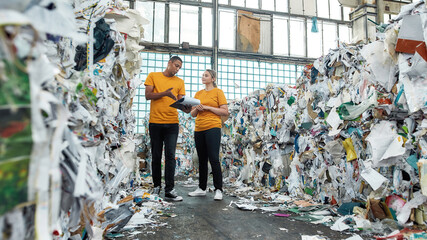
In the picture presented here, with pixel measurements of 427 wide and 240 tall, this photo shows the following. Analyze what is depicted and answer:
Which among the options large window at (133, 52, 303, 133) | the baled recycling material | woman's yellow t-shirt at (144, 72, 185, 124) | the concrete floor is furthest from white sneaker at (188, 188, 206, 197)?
large window at (133, 52, 303, 133)

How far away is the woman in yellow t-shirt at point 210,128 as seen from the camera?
2764mm

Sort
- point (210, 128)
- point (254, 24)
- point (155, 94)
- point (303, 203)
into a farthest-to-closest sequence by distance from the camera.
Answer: point (254, 24) < point (210, 128) < point (155, 94) < point (303, 203)

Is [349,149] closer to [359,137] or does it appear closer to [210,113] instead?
[359,137]

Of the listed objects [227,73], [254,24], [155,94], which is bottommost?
→ [155,94]

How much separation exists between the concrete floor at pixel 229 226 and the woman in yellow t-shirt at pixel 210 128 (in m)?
0.56

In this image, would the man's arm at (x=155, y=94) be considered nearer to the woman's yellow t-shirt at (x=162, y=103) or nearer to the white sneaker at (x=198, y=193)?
the woman's yellow t-shirt at (x=162, y=103)

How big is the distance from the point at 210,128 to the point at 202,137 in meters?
0.15

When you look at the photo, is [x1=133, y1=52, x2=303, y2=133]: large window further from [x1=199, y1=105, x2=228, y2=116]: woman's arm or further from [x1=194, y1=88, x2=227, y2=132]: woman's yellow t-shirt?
[x1=199, y1=105, x2=228, y2=116]: woman's arm

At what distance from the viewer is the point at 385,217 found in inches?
67.9

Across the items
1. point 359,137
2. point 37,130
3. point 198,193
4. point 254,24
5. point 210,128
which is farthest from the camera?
point 254,24

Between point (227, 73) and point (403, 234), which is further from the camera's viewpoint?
point (227, 73)

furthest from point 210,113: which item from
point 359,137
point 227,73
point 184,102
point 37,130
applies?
point 227,73

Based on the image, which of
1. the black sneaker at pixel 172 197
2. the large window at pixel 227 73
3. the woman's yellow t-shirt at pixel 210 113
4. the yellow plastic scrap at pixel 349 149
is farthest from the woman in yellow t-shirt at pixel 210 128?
the large window at pixel 227 73

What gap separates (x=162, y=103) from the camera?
2.69 m
